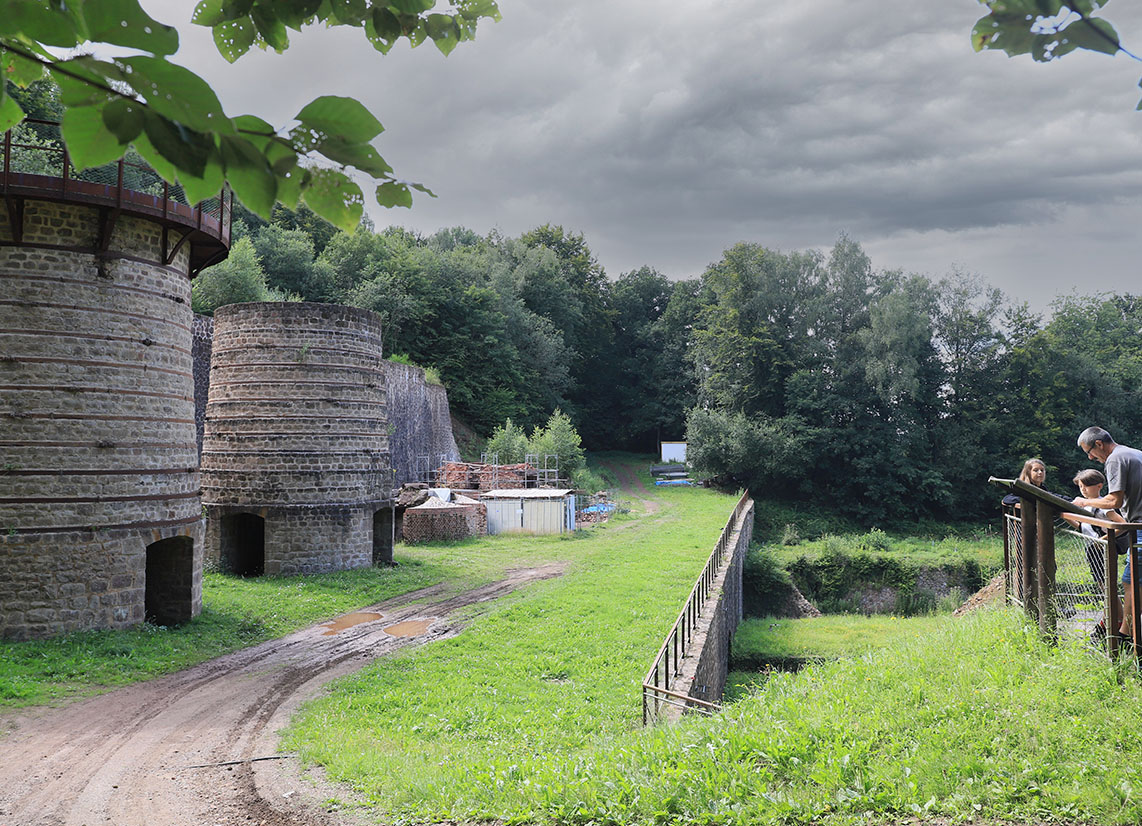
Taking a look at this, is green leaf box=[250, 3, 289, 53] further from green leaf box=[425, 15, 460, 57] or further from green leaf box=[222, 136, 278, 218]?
green leaf box=[222, 136, 278, 218]

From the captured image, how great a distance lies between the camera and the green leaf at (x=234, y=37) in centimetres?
239

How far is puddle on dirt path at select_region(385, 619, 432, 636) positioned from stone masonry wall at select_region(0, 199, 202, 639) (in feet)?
13.6

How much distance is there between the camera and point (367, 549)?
18672mm

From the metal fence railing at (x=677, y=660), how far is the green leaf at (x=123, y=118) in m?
6.77

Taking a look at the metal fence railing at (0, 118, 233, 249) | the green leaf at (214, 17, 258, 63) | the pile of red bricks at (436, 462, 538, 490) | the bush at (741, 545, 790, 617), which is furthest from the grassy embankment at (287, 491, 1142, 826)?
the pile of red bricks at (436, 462, 538, 490)

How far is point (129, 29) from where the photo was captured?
4.89 feet

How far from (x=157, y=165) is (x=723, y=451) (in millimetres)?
41400

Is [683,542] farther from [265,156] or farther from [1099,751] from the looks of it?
[265,156]

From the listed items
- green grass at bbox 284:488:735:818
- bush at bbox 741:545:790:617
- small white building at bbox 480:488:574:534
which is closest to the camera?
green grass at bbox 284:488:735:818

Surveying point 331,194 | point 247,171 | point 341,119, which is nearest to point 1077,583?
point 331,194

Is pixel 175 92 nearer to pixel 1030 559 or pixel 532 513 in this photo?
pixel 1030 559

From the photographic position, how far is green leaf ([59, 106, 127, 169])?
159 centimetres

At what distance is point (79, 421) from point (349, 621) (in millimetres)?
5793

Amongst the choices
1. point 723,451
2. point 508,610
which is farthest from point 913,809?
point 723,451
